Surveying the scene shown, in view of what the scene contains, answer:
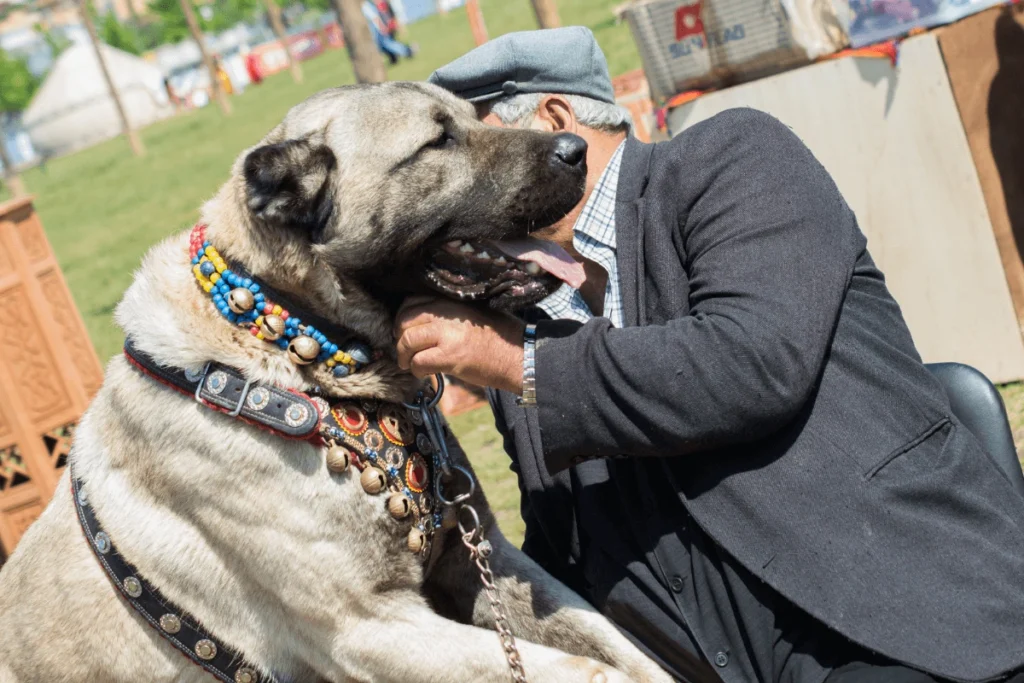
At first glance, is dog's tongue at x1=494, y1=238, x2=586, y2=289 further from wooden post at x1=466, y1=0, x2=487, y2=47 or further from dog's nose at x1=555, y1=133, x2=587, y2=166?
wooden post at x1=466, y1=0, x2=487, y2=47

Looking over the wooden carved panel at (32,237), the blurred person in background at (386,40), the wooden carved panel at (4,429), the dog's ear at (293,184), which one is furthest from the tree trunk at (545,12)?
the blurred person in background at (386,40)

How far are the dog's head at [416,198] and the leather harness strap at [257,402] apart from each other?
310mm


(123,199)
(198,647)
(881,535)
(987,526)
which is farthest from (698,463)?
(123,199)

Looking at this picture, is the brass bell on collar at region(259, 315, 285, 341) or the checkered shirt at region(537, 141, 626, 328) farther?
the checkered shirt at region(537, 141, 626, 328)

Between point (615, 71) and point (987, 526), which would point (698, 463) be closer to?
point (987, 526)

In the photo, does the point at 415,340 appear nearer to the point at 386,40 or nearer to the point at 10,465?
the point at 10,465

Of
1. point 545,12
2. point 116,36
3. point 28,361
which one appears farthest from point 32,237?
point 116,36

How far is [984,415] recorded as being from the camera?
244 cm

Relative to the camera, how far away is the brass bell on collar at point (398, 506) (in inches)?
94.6

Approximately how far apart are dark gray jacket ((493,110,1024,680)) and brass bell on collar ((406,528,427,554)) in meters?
0.40

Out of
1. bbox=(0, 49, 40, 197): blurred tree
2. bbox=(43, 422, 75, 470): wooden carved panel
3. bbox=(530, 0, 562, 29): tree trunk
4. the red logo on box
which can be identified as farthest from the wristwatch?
bbox=(0, 49, 40, 197): blurred tree

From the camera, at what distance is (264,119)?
1041 inches

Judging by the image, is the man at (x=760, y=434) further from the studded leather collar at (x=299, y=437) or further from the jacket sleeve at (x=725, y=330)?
the studded leather collar at (x=299, y=437)

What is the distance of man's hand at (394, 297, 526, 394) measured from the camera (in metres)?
2.31
